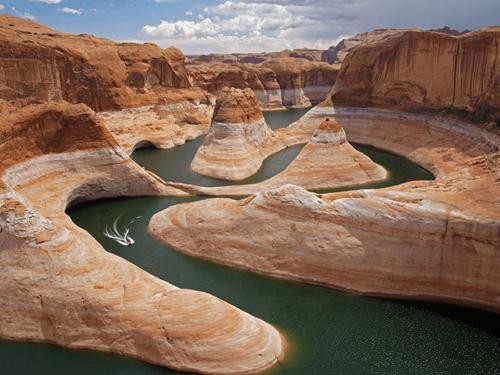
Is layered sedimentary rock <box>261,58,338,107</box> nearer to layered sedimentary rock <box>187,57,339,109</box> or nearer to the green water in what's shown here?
layered sedimentary rock <box>187,57,339,109</box>

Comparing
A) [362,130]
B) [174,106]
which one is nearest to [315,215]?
[362,130]

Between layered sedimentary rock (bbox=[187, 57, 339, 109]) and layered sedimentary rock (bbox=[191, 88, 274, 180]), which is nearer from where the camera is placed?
layered sedimentary rock (bbox=[191, 88, 274, 180])

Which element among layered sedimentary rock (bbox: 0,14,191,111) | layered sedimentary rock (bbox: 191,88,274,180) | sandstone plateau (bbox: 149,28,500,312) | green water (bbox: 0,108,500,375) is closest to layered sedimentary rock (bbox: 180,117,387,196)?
layered sedimentary rock (bbox: 191,88,274,180)

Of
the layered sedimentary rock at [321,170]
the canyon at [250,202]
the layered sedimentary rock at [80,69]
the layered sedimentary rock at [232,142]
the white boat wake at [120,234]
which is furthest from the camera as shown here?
the layered sedimentary rock at [80,69]

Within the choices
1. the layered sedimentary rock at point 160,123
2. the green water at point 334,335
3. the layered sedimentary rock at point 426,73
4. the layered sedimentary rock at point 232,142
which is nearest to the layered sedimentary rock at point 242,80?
the layered sedimentary rock at point 160,123

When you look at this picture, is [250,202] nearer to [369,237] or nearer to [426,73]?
[369,237]

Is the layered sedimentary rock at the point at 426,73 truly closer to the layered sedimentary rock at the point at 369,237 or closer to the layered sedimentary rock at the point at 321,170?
the layered sedimentary rock at the point at 321,170
